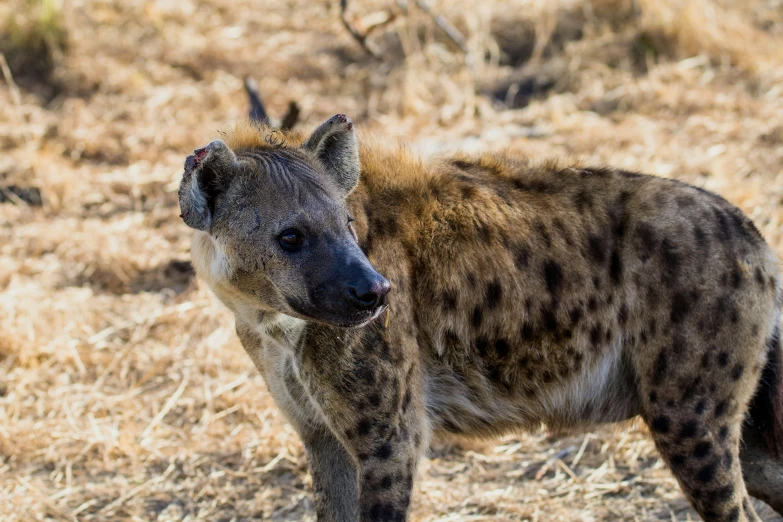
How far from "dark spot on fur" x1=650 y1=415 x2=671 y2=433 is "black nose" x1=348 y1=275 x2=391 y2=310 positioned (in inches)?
38.6

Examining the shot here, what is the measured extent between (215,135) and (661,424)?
1.63 metres

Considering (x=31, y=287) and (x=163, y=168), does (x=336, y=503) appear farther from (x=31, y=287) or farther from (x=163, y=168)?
(x=163, y=168)

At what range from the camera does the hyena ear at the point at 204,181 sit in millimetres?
2588

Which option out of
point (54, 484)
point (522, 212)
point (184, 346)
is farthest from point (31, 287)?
point (522, 212)

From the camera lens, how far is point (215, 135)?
3172 millimetres

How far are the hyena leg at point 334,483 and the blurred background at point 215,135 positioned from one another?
0.66 metres

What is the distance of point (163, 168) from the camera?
23.0ft

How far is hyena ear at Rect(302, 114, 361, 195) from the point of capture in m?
2.87

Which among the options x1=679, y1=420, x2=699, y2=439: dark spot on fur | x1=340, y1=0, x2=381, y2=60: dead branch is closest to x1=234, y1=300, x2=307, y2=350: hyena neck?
x1=679, y1=420, x2=699, y2=439: dark spot on fur

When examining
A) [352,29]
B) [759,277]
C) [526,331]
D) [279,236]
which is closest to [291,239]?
[279,236]

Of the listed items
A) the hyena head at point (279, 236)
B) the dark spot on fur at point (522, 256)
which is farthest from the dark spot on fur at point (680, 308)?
the hyena head at point (279, 236)

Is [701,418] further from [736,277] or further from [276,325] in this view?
[276,325]

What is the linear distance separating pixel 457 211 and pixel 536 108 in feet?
15.0

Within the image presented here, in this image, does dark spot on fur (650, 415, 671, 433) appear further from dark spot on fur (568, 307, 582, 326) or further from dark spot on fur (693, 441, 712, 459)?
dark spot on fur (568, 307, 582, 326)
